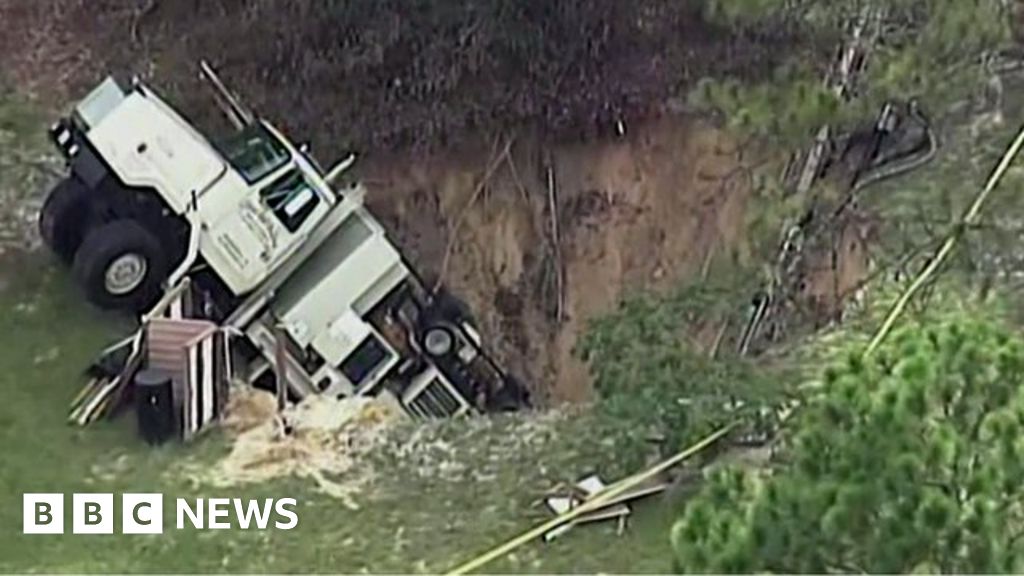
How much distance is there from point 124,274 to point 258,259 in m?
0.64

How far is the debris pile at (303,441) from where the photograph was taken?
6766 mm

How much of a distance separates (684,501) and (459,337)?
1.78m

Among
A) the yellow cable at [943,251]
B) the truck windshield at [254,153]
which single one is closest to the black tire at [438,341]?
the truck windshield at [254,153]

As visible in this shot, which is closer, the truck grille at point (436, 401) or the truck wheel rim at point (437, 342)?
the truck grille at point (436, 401)

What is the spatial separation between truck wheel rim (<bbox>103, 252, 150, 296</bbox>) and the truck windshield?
1.84 feet

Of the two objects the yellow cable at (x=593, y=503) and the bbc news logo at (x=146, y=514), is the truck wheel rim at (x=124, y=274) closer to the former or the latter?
the bbc news logo at (x=146, y=514)

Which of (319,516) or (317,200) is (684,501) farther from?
(317,200)

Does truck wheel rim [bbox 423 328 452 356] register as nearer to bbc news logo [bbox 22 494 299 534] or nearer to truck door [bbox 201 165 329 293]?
truck door [bbox 201 165 329 293]

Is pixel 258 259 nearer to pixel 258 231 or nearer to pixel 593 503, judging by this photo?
pixel 258 231

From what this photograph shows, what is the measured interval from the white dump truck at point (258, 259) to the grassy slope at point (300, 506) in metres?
0.34

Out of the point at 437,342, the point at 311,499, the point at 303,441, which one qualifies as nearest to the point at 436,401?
the point at 437,342

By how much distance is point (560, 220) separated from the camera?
27.7ft

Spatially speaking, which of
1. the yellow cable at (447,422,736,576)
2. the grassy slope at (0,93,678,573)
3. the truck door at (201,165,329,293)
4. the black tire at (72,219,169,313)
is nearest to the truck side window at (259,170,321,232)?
the truck door at (201,165,329,293)

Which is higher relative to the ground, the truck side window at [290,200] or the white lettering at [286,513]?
the truck side window at [290,200]
